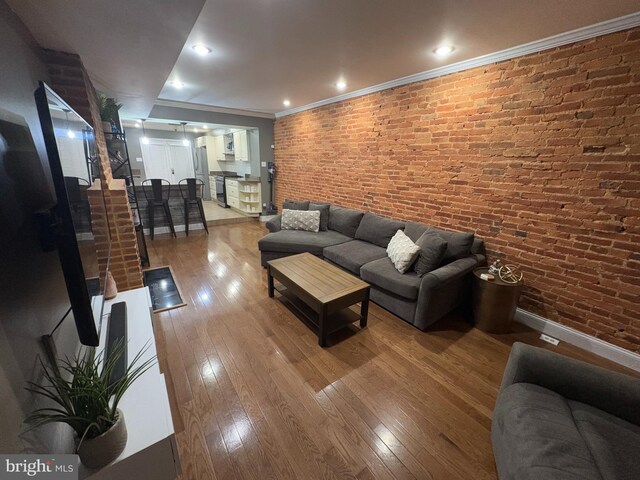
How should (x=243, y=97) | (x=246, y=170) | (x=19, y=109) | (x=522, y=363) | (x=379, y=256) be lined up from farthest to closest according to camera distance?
(x=246, y=170), (x=243, y=97), (x=379, y=256), (x=522, y=363), (x=19, y=109)

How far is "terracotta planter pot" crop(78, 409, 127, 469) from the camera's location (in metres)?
0.82

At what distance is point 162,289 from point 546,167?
4.05 m

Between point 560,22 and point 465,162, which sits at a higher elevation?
point 560,22

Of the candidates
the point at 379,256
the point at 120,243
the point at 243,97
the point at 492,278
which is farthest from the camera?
the point at 243,97

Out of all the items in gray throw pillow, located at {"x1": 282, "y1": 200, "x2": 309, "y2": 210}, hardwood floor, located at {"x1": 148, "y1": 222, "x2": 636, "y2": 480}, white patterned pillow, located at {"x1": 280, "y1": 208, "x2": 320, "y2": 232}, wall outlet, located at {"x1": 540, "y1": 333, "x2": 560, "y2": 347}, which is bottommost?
hardwood floor, located at {"x1": 148, "y1": 222, "x2": 636, "y2": 480}

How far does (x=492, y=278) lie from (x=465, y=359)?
792 mm

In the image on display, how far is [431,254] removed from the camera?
2.47 m

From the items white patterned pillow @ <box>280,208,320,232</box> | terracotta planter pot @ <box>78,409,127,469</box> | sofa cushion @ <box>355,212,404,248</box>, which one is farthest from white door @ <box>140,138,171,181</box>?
terracotta planter pot @ <box>78,409,127,469</box>

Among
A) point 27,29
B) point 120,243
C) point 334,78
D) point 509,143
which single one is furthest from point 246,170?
point 509,143

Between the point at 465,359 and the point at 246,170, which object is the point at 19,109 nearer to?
the point at 465,359

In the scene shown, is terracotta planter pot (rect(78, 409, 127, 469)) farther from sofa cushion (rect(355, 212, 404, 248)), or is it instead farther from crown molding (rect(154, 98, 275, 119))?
crown molding (rect(154, 98, 275, 119))

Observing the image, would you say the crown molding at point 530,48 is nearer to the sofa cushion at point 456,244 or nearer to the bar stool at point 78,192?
the sofa cushion at point 456,244

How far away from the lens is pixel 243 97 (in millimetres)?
4238

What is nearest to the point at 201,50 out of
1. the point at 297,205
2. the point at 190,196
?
the point at 297,205
